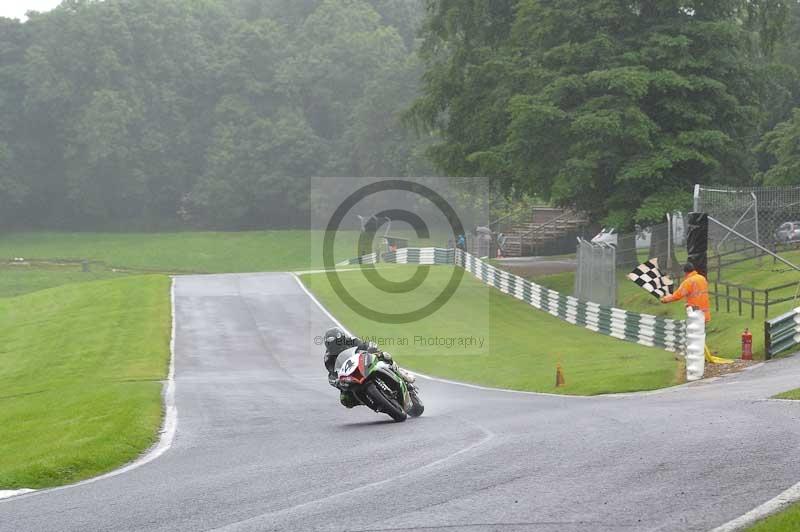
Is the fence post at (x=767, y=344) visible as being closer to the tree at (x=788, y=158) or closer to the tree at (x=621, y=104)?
the tree at (x=621, y=104)

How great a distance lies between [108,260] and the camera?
7856 cm

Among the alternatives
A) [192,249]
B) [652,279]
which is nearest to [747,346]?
[652,279]

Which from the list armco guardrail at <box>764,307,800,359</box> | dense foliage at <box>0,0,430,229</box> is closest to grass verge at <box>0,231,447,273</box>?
dense foliage at <box>0,0,430,229</box>

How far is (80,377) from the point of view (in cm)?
2603

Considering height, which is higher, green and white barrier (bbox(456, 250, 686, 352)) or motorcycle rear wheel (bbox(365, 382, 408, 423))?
motorcycle rear wheel (bbox(365, 382, 408, 423))

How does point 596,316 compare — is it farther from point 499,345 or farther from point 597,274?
point 499,345

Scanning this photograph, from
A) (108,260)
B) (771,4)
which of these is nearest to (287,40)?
(108,260)

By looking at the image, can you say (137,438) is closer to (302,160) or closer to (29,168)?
(302,160)

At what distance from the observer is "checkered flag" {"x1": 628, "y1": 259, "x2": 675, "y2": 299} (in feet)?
67.8

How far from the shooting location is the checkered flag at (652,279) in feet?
67.8

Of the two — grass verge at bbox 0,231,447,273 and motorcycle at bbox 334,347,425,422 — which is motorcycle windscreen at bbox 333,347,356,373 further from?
grass verge at bbox 0,231,447,273

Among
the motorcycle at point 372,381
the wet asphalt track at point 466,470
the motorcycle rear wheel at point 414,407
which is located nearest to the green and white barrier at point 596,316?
the wet asphalt track at point 466,470

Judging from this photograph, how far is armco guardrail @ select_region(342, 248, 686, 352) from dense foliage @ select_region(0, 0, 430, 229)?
39555 millimetres

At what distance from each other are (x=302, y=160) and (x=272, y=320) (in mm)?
60418
